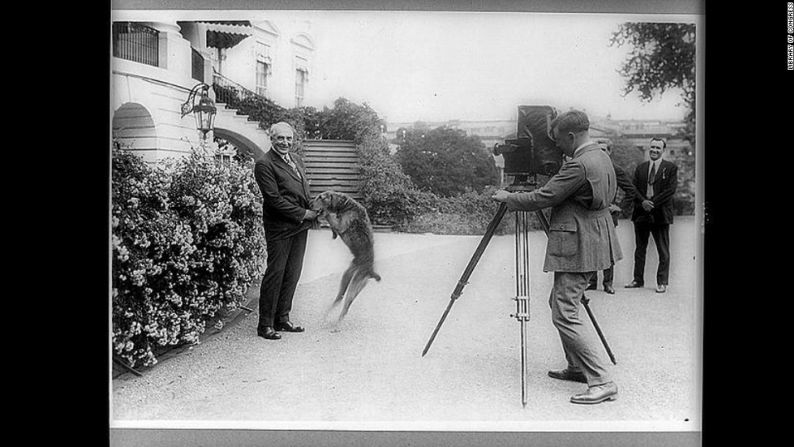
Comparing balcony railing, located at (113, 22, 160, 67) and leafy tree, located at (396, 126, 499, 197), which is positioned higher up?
balcony railing, located at (113, 22, 160, 67)

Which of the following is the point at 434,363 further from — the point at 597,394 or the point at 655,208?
the point at 655,208

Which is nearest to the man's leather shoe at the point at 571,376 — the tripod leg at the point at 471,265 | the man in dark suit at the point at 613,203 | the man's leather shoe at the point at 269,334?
the man in dark suit at the point at 613,203

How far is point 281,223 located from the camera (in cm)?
489

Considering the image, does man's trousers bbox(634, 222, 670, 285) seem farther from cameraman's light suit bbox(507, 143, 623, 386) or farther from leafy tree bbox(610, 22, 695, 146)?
leafy tree bbox(610, 22, 695, 146)

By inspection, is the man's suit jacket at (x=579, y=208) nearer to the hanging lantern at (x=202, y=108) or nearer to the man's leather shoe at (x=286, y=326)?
the man's leather shoe at (x=286, y=326)

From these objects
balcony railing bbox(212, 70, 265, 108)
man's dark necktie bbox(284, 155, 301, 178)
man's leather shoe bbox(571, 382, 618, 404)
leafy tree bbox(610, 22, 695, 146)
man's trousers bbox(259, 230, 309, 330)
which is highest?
leafy tree bbox(610, 22, 695, 146)

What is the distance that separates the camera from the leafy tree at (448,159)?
4.82 m

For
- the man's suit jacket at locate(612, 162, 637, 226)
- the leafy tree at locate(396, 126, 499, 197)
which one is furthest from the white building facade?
the man's suit jacket at locate(612, 162, 637, 226)

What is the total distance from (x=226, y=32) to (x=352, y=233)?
5.36ft

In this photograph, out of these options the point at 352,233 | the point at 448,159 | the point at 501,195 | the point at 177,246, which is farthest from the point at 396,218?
the point at 177,246

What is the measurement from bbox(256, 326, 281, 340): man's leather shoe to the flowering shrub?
0.27m

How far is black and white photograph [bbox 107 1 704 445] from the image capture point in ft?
15.5

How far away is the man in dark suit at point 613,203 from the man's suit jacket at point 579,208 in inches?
4.1
